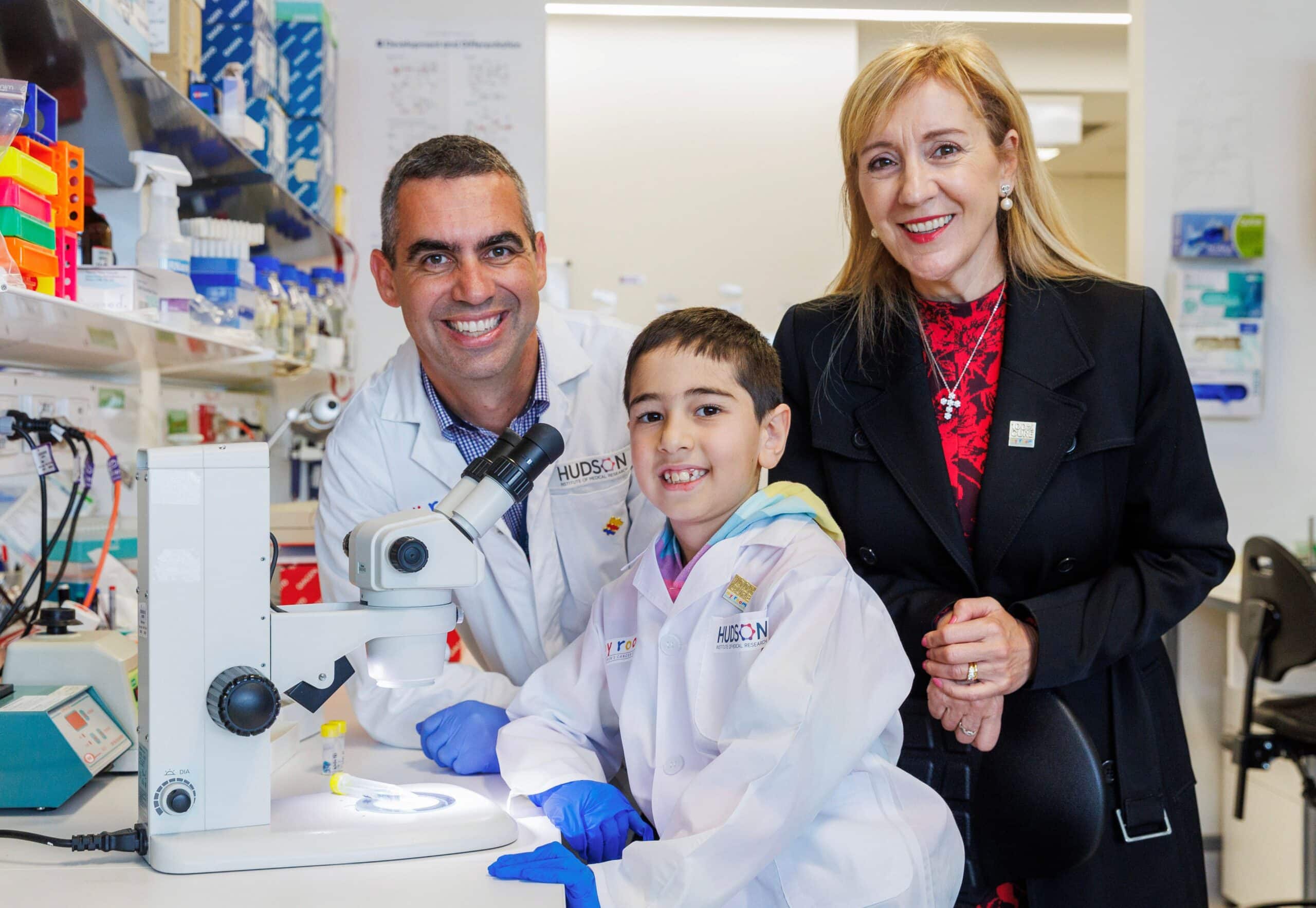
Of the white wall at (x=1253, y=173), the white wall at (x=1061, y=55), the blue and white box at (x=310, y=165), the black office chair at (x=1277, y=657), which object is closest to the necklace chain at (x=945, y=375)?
the black office chair at (x=1277, y=657)

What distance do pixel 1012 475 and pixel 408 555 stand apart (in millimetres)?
804

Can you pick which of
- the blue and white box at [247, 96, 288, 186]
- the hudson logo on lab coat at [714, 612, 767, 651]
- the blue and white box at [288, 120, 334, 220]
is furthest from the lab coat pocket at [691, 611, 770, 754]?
the blue and white box at [288, 120, 334, 220]

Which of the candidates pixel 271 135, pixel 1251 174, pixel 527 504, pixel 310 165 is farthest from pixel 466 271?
pixel 1251 174

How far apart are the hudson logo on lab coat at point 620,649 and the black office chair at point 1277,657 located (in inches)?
75.6

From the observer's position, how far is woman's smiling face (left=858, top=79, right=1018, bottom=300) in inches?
55.2

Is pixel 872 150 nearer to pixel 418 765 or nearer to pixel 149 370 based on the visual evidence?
pixel 418 765

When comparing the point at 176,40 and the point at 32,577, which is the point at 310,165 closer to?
the point at 176,40

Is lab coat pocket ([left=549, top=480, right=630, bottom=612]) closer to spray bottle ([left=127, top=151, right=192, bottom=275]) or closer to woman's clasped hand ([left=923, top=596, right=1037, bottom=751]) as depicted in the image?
woman's clasped hand ([left=923, top=596, right=1037, bottom=751])

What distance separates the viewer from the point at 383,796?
1194 millimetres

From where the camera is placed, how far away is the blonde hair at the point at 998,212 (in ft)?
4.67

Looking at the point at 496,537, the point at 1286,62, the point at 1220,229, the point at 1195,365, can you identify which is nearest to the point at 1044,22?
the point at 1286,62

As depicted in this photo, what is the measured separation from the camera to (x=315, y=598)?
2842 millimetres

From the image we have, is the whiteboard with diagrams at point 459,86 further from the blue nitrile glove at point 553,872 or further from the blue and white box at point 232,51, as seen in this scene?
the blue nitrile glove at point 553,872

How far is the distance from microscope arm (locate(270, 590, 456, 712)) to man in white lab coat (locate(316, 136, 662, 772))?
39 centimetres
